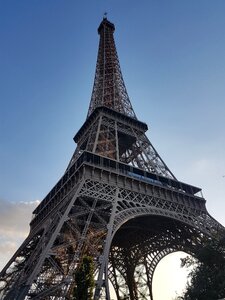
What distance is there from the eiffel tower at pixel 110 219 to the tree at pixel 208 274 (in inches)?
96.3

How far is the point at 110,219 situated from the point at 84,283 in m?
8.35

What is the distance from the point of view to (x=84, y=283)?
12547mm

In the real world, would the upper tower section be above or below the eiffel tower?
above

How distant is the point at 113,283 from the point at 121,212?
46.1ft

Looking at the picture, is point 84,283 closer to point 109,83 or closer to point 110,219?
point 110,219

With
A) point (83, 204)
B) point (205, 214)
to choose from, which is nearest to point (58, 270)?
point (83, 204)

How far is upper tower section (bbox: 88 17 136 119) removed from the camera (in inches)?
1614

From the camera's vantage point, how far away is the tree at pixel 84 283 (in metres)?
12.2

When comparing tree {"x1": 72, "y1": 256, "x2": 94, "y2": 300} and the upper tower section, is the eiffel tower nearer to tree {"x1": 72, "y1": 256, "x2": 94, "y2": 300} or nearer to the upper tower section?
the upper tower section

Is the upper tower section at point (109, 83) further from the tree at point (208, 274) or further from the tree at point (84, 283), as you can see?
the tree at point (84, 283)

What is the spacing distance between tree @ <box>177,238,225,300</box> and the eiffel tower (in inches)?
96.3

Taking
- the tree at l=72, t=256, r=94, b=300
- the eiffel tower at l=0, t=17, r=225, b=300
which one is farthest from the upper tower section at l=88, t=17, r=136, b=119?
the tree at l=72, t=256, r=94, b=300

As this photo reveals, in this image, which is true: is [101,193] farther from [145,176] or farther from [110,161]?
[145,176]

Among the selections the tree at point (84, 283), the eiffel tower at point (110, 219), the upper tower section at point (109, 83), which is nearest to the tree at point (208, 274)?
the eiffel tower at point (110, 219)
